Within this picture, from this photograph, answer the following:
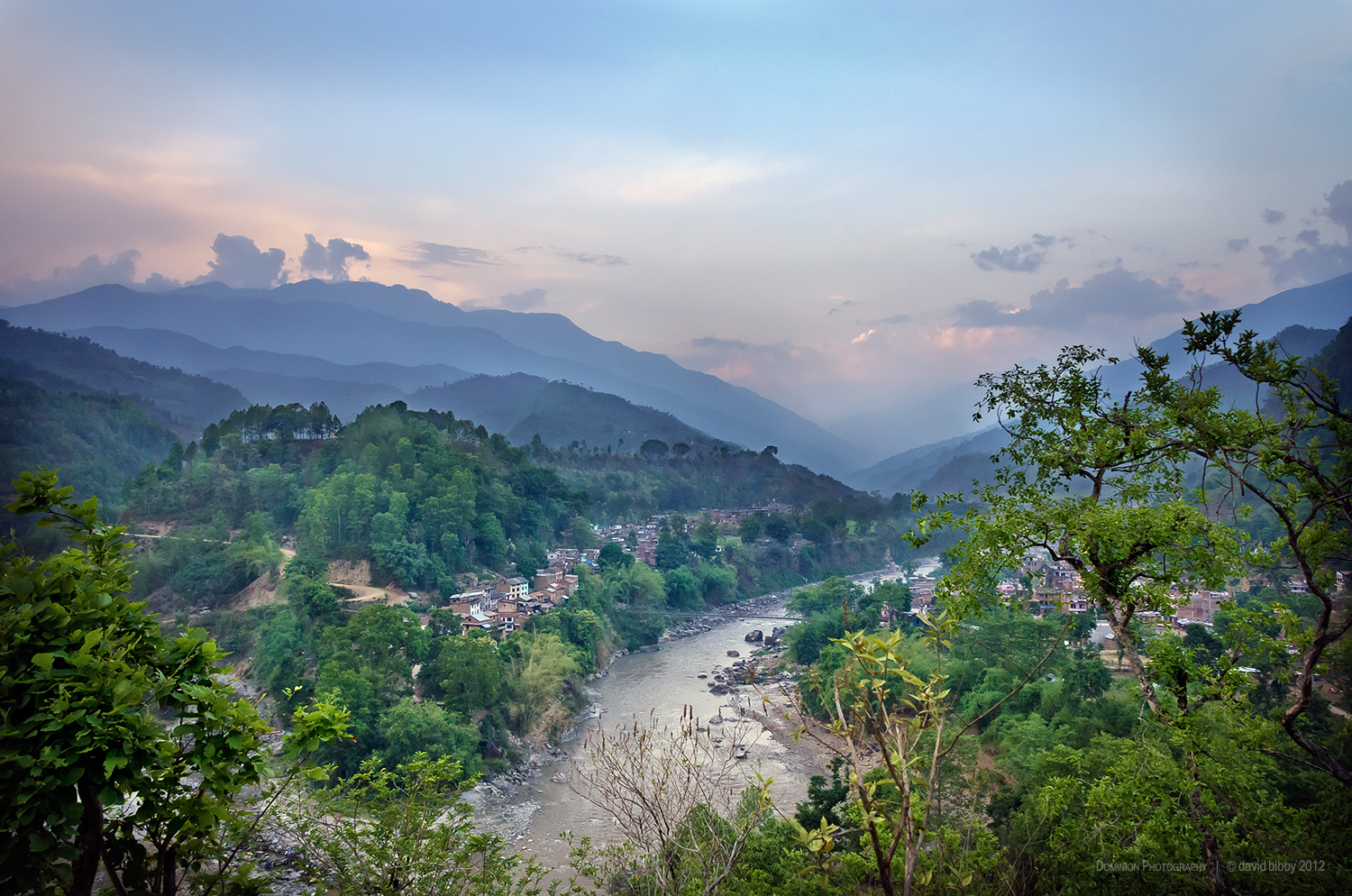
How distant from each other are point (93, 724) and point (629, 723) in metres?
15.6

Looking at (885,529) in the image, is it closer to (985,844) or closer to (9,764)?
(985,844)

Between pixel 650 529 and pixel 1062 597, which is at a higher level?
pixel 1062 597

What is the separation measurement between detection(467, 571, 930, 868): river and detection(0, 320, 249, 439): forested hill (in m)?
26.2

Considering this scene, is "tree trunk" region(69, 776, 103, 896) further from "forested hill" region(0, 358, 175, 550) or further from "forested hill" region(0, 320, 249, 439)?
"forested hill" region(0, 320, 249, 439)

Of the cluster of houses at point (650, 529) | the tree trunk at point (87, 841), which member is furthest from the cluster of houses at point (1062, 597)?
the cluster of houses at point (650, 529)

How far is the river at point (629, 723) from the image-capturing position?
1140 centimetres

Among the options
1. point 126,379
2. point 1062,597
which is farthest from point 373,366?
point 1062,597

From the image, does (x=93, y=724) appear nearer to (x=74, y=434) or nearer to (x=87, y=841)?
(x=87, y=841)

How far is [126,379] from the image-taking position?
124 feet

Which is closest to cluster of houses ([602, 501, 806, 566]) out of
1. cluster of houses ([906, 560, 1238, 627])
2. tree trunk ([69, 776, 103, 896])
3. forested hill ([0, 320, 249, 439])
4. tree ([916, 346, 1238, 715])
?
cluster of houses ([906, 560, 1238, 627])

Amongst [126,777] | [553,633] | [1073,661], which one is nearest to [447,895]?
[126,777]

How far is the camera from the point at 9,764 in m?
1.63

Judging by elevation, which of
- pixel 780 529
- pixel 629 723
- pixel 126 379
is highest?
pixel 126 379

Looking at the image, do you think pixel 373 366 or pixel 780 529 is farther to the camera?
pixel 373 366
